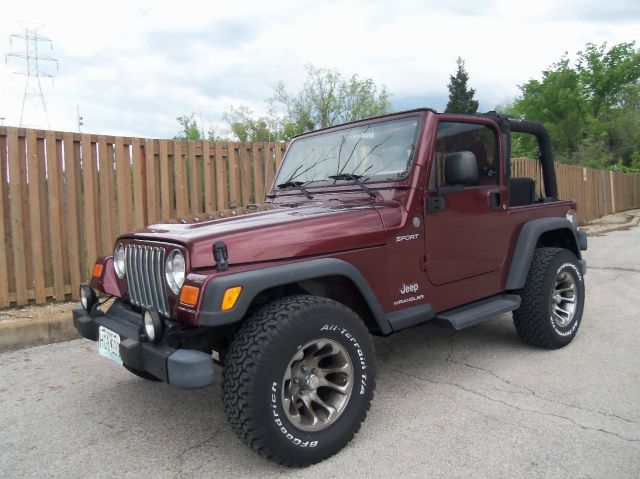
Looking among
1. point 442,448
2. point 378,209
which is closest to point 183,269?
point 378,209

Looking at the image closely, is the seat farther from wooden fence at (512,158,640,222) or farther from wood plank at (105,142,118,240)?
wooden fence at (512,158,640,222)

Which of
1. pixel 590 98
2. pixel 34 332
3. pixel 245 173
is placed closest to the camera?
pixel 34 332

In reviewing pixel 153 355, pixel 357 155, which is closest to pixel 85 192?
pixel 357 155

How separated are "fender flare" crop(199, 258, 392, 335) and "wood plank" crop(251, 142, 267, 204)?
415cm

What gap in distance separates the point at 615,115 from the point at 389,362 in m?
40.2

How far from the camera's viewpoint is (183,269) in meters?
2.52

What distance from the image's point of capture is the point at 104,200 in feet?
18.6

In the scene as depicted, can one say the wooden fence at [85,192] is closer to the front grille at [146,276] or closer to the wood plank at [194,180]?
the wood plank at [194,180]

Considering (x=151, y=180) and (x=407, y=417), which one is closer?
(x=407, y=417)

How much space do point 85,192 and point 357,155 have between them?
3.40 meters

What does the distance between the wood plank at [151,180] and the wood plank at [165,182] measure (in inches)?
3.1

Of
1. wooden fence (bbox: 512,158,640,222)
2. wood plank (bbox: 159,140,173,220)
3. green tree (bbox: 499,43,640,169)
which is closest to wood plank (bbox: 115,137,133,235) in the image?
wood plank (bbox: 159,140,173,220)

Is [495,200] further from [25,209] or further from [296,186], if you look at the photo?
[25,209]

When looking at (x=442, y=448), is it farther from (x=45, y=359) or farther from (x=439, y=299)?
(x=45, y=359)
